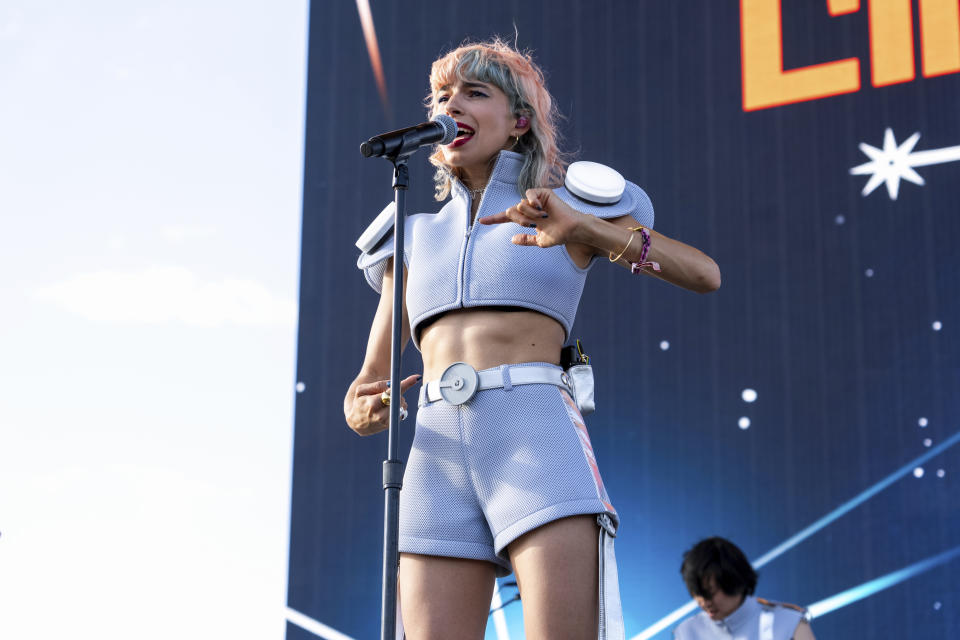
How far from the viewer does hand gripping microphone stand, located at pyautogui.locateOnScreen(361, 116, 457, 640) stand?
1397mm

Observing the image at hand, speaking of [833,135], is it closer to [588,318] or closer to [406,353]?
[588,318]

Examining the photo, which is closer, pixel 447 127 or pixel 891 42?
pixel 447 127

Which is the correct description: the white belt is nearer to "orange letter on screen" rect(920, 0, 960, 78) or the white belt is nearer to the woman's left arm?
the woman's left arm

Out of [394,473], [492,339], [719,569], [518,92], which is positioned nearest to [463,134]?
[518,92]

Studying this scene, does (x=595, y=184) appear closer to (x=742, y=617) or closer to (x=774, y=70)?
(x=742, y=617)

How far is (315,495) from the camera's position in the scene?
13.3 ft

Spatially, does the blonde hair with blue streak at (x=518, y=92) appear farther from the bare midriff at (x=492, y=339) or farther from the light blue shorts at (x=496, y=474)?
the light blue shorts at (x=496, y=474)

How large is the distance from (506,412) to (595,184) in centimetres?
37

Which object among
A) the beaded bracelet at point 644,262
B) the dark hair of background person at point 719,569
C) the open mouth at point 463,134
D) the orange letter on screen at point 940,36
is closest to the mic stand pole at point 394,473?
the open mouth at point 463,134

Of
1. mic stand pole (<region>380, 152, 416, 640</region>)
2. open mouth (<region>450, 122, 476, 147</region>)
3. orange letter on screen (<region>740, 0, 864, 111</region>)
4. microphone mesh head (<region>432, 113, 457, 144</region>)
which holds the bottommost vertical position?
mic stand pole (<region>380, 152, 416, 640</region>)

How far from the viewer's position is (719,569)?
10.9 feet

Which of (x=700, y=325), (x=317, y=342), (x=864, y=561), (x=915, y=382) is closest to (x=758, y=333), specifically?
(x=700, y=325)

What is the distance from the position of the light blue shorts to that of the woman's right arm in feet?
0.26

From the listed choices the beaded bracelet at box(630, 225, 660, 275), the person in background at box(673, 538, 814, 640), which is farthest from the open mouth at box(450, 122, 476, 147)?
the person in background at box(673, 538, 814, 640)
